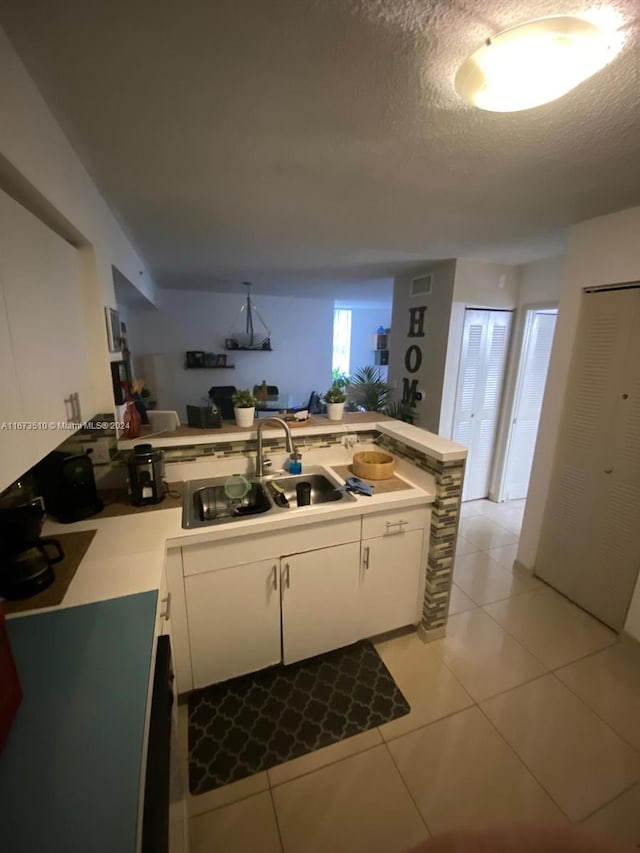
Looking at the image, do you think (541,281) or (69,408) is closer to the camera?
(69,408)

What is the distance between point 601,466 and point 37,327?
106 inches

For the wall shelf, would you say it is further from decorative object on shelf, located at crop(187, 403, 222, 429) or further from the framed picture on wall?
decorative object on shelf, located at crop(187, 403, 222, 429)

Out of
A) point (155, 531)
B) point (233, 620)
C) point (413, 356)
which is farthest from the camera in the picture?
point (413, 356)

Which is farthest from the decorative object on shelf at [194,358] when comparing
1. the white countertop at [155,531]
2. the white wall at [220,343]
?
the white countertop at [155,531]

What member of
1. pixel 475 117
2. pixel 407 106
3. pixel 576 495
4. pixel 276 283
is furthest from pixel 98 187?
pixel 576 495

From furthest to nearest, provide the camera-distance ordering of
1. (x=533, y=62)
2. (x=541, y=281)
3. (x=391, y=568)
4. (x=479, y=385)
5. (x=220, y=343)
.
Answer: (x=220, y=343), (x=479, y=385), (x=541, y=281), (x=391, y=568), (x=533, y=62)

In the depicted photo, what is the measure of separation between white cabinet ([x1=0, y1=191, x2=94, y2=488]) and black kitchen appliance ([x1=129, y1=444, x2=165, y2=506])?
0.38 metres

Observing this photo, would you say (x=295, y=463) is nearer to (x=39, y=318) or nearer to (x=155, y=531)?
(x=155, y=531)

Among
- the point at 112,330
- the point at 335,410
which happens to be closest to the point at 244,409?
the point at 335,410

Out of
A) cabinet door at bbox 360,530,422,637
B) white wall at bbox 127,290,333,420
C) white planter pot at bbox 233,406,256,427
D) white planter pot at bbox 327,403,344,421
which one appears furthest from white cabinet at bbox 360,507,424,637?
white wall at bbox 127,290,333,420

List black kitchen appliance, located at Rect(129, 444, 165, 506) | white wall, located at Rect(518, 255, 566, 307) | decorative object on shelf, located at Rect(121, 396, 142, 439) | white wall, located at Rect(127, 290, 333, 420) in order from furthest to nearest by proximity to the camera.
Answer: white wall, located at Rect(127, 290, 333, 420) → white wall, located at Rect(518, 255, 566, 307) → decorative object on shelf, located at Rect(121, 396, 142, 439) → black kitchen appliance, located at Rect(129, 444, 165, 506)

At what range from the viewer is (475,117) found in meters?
1.12

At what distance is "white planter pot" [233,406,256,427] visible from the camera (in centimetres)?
199

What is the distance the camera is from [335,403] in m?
2.20
